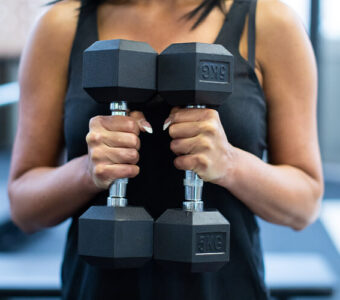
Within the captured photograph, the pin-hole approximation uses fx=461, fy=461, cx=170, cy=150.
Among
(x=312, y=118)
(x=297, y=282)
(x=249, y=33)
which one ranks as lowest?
(x=297, y=282)

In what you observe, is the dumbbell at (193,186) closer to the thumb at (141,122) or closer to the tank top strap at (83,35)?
the thumb at (141,122)

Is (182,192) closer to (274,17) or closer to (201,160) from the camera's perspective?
(201,160)

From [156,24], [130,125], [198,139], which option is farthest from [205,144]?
[156,24]

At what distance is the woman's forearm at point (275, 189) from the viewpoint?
757 mm

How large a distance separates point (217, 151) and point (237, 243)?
21cm

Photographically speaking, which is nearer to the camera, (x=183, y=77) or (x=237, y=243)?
(x=183, y=77)

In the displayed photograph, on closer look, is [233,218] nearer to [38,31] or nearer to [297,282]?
[38,31]

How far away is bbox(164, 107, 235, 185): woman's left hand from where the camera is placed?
66 cm

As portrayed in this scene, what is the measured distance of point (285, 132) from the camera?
2.78 ft

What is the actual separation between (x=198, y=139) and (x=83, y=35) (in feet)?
1.13

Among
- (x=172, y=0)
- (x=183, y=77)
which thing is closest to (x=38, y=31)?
(x=172, y=0)

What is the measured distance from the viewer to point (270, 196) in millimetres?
809

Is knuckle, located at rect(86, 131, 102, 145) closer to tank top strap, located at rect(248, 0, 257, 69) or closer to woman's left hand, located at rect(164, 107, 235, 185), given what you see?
woman's left hand, located at rect(164, 107, 235, 185)

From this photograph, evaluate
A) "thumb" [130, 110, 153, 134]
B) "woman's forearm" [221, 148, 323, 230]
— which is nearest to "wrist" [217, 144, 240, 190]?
"woman's forearm" [221, 148, 323, 230]
